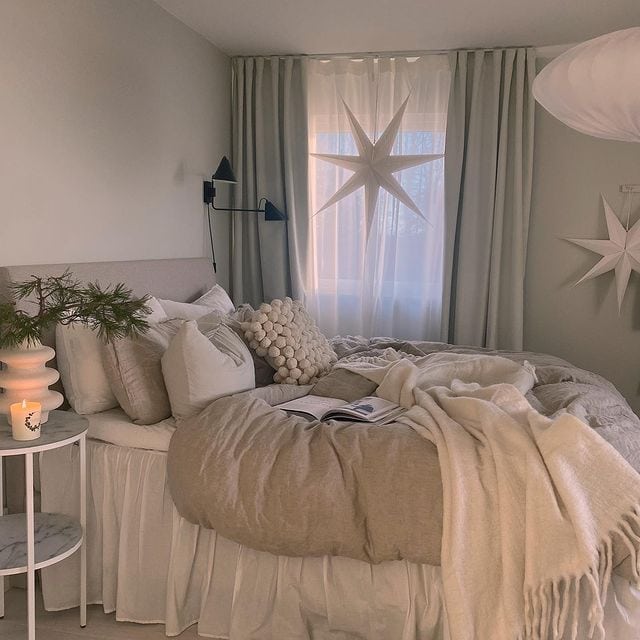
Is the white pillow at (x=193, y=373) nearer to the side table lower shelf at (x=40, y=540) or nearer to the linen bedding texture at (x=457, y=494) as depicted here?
the linen bedding texture at (x=457, y=494)

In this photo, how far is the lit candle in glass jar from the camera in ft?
6.29

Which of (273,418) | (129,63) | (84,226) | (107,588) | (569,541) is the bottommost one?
(107,588)

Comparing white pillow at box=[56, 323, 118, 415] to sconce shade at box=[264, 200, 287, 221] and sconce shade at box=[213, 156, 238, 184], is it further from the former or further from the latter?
sconce shade at box=[264, 200, 287, 221]

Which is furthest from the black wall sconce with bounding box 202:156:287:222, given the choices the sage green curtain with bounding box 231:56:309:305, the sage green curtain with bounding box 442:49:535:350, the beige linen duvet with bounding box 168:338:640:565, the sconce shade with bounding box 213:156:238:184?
the beige linen duvet with bounding box 168:338:640:565

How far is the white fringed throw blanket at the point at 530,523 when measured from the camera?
174 centimetres

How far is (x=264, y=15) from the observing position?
3.58 meters

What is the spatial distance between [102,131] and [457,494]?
2133 mm

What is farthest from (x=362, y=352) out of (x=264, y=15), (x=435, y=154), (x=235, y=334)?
(x=264, y=15)

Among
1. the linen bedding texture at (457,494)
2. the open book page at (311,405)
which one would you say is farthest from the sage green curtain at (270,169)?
the linen bedding texture at (457,494)

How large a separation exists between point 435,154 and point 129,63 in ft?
6.08

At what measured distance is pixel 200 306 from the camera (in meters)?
3.26

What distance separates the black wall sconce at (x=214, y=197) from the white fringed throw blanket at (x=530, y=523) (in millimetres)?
2324

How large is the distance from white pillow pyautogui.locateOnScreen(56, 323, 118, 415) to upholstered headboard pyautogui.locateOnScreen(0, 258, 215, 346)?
0.28 feet

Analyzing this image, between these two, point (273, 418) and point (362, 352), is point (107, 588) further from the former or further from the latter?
point (362, 352)
